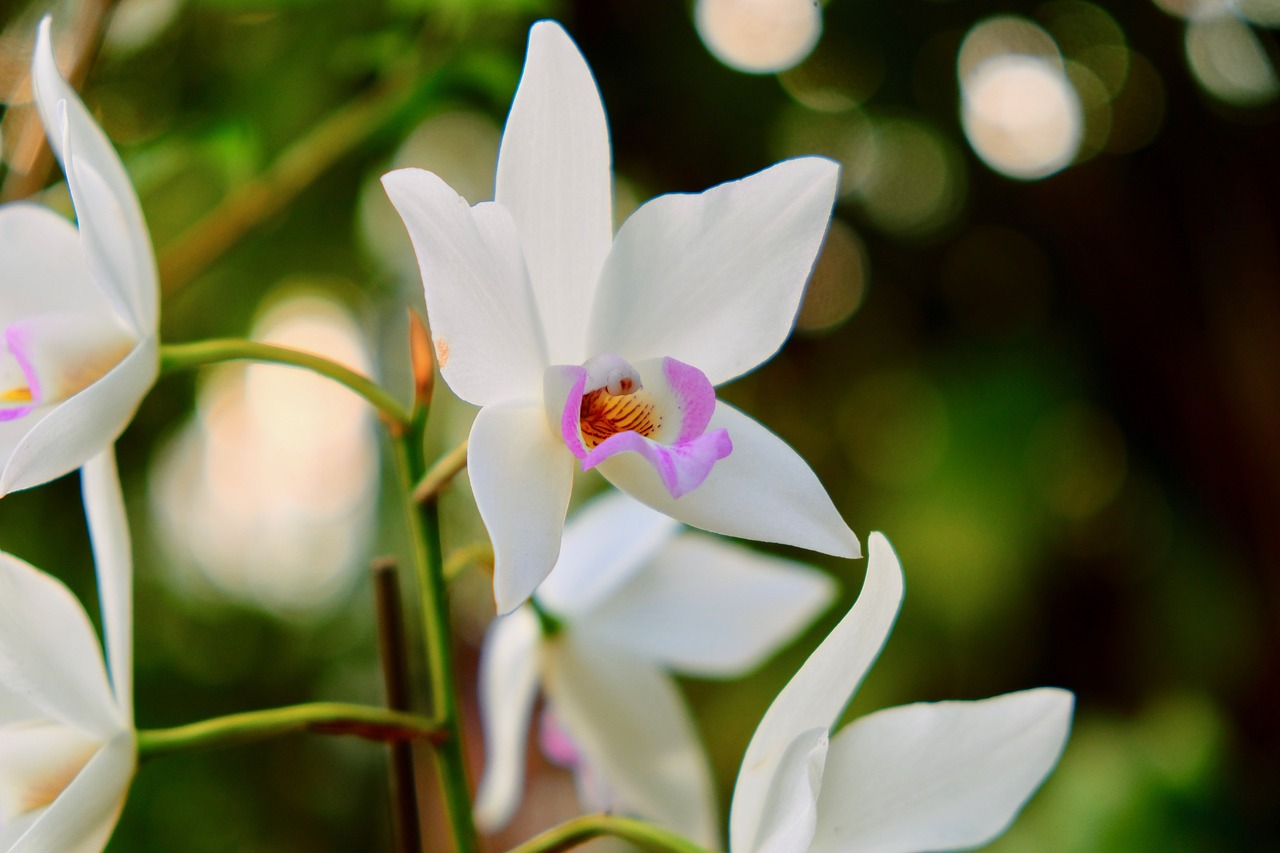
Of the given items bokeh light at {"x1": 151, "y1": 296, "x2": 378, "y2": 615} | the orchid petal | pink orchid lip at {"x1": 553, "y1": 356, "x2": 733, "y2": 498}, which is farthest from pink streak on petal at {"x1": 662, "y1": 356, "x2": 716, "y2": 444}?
bokeh light at {"x1": 151, "y1": 296, "x2": 378, "y2": 615}

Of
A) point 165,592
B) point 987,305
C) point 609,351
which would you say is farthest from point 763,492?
point 165,592

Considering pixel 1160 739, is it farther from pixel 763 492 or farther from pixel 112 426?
pixel 112 426

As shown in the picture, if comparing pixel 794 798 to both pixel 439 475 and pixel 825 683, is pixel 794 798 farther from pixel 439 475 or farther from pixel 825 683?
pixel 439 475

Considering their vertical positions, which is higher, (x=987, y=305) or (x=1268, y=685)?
(x=987, y=305)

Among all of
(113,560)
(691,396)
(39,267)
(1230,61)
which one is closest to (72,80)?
(39,267)

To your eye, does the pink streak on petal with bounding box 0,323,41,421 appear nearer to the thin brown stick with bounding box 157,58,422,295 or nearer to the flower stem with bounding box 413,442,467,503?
the flower stem with bounding box 413,442,467,503
